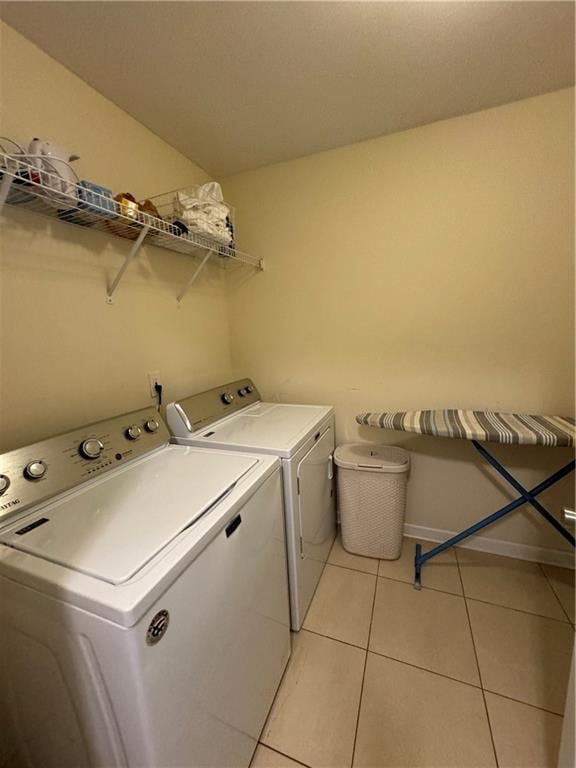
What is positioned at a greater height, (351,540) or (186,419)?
(186,419)

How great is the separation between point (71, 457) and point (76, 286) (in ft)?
2.25

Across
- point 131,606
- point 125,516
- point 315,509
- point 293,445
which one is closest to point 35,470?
point 125,516

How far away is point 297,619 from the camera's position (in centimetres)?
140

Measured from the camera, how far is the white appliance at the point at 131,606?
583 mm

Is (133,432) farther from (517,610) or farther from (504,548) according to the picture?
(504,548)

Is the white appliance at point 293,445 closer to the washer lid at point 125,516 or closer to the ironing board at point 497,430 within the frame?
the washer lid at point 125,516

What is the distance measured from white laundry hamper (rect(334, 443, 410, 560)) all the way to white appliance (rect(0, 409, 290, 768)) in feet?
2.73

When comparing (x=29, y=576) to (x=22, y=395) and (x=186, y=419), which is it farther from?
(x=186, y=419)

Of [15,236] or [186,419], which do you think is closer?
[15,236]

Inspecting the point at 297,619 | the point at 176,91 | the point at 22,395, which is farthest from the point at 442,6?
the point at 297,619

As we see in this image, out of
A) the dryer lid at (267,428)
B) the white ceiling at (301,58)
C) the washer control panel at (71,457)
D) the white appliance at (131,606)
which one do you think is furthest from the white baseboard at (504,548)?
the white ceiling at (301,58)

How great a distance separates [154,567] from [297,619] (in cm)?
110

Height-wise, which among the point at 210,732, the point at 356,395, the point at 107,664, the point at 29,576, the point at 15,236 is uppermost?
the point at 15,236

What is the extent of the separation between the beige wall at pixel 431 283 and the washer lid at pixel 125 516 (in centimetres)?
117
